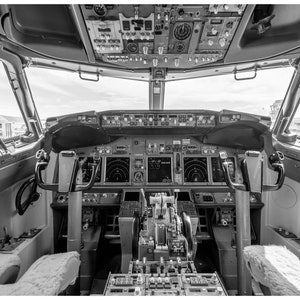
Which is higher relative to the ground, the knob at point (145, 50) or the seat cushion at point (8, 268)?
the knob at point (145, 50)

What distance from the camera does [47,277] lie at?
3.76ft

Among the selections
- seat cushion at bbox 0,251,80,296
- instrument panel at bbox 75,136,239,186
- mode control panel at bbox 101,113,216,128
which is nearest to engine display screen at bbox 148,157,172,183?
instrument panel at bbox 75,136,239,186

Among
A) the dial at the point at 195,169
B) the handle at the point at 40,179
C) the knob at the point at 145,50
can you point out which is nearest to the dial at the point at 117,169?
the dial at the point at 195,169

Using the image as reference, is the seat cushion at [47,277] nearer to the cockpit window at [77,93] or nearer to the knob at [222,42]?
the cockpit window at [77,93]

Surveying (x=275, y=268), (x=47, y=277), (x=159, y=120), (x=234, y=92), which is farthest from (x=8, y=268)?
(x=234, y=92)

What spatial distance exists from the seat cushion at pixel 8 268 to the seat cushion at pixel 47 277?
4.6 inches

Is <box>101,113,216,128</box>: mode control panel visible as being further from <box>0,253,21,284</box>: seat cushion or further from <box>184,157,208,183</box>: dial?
<box>0,253,21,284</box>: seat cushion

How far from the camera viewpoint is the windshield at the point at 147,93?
3219 mm

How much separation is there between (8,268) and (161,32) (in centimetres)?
217

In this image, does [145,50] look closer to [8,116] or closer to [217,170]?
[217,170]

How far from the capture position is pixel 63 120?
2.72 meters

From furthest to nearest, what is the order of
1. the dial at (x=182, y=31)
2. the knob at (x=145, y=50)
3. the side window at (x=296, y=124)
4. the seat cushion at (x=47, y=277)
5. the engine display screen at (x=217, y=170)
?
1. the engine display screen at (x=217, y=170)
2. the side window at (x=296, y=124)
3. the knob at (x=145, y=50)
4. the dial at (x=182, y=31)
5. the seat cushion at (x=47, y=277)

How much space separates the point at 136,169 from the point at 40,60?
73.7 inches
